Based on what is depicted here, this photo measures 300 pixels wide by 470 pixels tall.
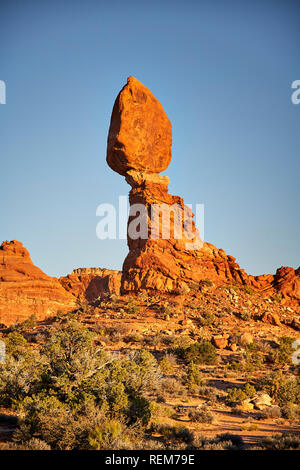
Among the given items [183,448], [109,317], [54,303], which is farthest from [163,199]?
[183,448]

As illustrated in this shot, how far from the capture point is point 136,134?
1377 inches

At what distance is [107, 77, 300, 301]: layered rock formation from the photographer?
104ft

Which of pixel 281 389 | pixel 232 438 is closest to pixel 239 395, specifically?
pixel 281 389

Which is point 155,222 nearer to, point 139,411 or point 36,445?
point 139,411

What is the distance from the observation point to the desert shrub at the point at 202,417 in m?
11.7

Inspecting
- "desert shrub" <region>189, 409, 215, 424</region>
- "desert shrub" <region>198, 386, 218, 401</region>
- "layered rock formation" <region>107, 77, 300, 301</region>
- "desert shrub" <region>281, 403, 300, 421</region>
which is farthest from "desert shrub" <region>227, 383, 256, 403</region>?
"layered rock formation" <region>107, 77, 300, 301</region>

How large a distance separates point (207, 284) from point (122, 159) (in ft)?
44.6

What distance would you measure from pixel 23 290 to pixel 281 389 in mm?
26172

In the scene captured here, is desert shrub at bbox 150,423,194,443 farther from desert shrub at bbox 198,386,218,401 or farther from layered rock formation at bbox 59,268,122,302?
layered rock formation at bbox 59,268,122,302

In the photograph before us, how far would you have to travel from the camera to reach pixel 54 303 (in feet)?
115

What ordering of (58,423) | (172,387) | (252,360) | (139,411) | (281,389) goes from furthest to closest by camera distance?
(252,360), (172,387), (281,389), (139,411), (58,423)

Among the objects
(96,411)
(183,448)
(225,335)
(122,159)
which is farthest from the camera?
(122,159)

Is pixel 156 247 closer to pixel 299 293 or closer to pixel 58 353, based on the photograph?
pixel 299 293
